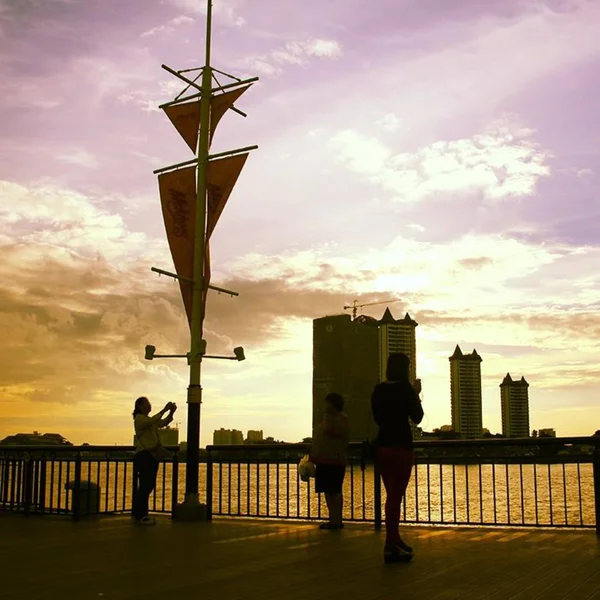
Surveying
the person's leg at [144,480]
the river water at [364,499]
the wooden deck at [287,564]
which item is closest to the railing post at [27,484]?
the river water at [364,499]

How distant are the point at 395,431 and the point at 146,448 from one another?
497 centimetres

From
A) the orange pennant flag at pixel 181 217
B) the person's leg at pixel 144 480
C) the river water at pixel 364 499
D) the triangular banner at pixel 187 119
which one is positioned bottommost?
the river water at pixel 364 499

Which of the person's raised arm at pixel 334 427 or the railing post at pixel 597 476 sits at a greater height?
the person's raised arm at pixel 334 427

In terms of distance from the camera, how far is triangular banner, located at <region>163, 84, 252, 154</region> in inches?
504

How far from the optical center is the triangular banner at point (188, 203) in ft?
40.0

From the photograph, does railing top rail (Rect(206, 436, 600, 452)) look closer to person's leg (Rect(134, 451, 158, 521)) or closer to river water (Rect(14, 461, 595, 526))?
river water (Rect(14, 461, 595, 526))

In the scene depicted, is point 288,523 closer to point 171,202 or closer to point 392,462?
point 392,462

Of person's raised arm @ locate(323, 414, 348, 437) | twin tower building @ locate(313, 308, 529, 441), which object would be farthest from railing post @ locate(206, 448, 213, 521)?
twin tower building @ locate(313, 308, 529, 441)

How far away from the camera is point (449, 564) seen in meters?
6.83

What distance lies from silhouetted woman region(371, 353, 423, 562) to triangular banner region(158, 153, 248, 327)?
17.5 ft

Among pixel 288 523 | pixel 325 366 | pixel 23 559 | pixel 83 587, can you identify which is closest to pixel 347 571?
pixel 83 587

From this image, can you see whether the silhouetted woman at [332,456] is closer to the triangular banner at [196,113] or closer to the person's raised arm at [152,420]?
the person's raised arm at [152,420]

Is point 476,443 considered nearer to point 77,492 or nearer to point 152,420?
point 152,420

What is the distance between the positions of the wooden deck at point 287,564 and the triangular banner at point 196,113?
6.44 m
